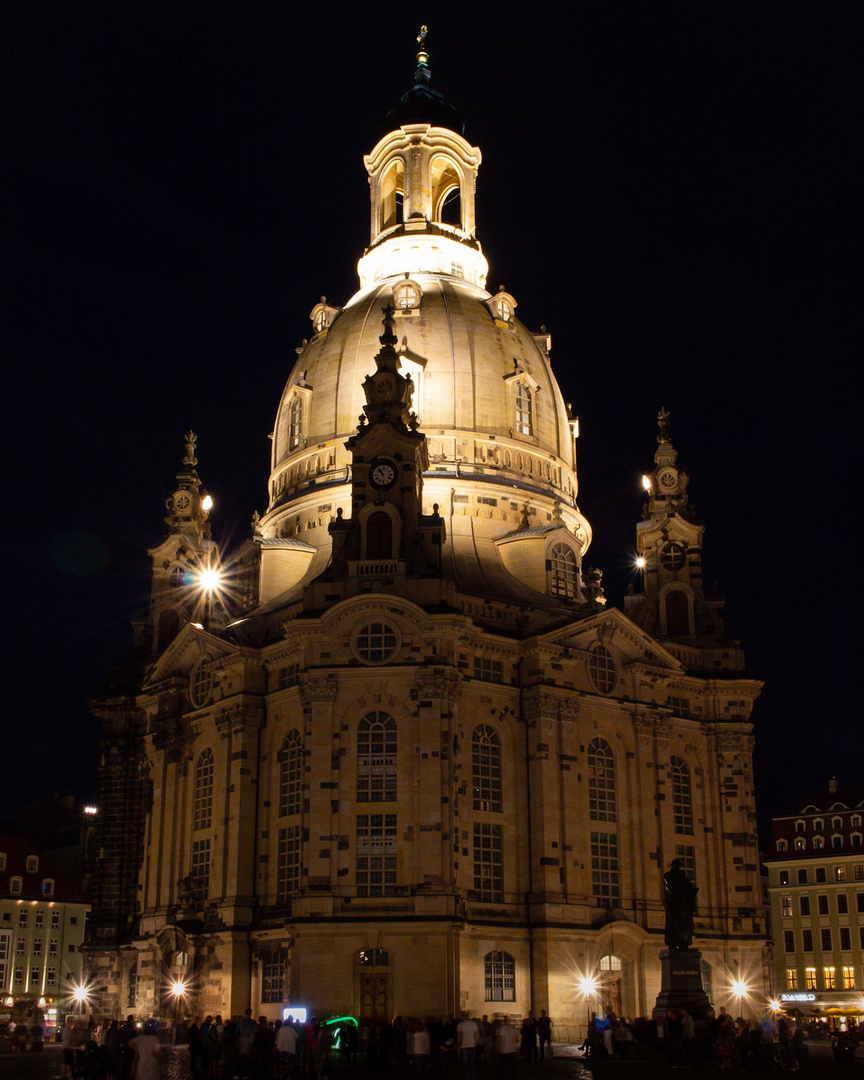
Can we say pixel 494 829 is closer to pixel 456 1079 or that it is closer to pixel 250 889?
pixel 250 889

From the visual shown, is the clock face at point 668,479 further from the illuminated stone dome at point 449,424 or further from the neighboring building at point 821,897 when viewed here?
the neighboring building at point 821,897

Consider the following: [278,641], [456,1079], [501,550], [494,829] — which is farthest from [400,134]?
[456,1079]

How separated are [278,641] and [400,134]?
41.7m

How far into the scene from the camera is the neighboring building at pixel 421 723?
Answer: 6078 centimetres

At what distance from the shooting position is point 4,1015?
75062 mm

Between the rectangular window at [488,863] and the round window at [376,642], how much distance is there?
29.6ft

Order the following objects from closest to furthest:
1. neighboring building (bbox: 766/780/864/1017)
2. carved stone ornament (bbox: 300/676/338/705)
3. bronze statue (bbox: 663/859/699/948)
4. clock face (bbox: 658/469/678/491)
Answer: bronze statue (bbox: 663/859/699/948)
carved stone ornament (bbox: 300/676/338/705)
clock face (bbox: 658/469/678/491)
neighboring building (bbox: 766/780/864/1017)

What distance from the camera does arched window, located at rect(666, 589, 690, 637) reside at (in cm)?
7875

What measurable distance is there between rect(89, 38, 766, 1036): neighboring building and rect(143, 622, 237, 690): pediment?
228 millimetres

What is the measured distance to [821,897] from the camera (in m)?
99.1

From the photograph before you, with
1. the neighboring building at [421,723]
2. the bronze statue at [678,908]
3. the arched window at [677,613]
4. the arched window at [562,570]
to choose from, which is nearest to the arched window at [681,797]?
the neighboring building at [421,723]

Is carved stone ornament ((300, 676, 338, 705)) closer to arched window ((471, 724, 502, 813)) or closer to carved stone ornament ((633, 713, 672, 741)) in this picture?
arched window ((471, 724, 502, 813))

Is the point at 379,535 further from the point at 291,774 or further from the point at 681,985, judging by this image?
the point at 681,985

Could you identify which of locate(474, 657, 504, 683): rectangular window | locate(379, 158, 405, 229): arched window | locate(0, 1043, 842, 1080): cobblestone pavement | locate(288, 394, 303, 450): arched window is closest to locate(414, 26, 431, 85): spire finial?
locate(379, 158, 405, 229): arched window
